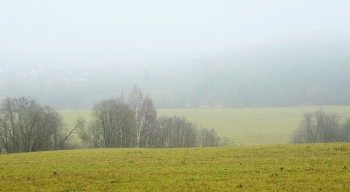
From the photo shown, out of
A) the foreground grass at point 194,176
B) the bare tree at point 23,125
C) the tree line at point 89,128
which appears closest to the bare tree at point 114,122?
the tree line at point 89,128

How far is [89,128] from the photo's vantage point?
7900 cm

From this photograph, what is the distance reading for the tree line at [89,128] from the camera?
209ft

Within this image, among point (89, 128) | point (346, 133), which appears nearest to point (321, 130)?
point (346, 133)

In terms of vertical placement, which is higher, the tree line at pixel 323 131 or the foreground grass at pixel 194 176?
the foreground grass at pixel 194 176

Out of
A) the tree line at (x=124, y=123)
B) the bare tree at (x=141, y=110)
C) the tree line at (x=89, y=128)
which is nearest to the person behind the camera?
the tree line at (x=89, y=128)

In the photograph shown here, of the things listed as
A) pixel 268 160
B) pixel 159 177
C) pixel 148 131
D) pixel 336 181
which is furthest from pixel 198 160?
pixel 148 131

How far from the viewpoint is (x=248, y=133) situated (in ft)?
360

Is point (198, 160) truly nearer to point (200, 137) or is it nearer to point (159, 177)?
point (159, 177)

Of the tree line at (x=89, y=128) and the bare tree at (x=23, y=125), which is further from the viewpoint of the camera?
the tree line at (x=89, y=128)

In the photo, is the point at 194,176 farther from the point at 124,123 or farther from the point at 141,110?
the point at 124,123

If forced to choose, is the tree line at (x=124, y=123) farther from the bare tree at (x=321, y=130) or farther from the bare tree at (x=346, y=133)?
the bare tree at (x=346, y=133)

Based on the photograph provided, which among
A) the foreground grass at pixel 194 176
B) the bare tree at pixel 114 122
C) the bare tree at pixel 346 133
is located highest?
the bare tree at pixel 114 122

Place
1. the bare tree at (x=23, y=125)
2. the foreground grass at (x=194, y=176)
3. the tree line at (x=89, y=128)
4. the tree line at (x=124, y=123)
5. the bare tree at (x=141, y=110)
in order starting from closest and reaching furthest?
1. the foreground grass at (x=194, y=176)
2. the bare tree at (x=23, y=125)
3. the tree line at (x=89, y=128)
4. the bare tree at (x=141, y=110)
5. the tree line at (x=124, y=123)

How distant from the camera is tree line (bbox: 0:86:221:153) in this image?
6366 cm
